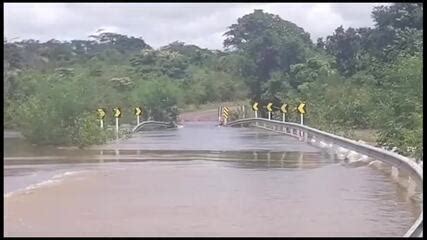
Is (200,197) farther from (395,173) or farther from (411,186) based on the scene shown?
(395,173)

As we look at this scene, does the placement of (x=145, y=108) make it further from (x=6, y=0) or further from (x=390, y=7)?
(x=6, y=0)

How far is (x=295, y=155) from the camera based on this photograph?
19.8 m

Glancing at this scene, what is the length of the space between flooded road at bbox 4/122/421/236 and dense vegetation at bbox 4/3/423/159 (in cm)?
333

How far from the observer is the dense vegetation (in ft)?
78.5

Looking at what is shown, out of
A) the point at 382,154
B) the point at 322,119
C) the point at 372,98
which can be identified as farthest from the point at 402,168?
the point at 322,119

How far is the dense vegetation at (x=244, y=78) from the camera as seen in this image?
2392cm

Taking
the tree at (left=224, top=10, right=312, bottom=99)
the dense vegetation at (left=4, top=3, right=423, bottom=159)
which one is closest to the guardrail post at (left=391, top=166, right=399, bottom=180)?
the dense vegetation at (left=4, top=3, right=423, bottom=159)

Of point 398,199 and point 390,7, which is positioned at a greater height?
point 390,7

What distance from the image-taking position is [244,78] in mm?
67250

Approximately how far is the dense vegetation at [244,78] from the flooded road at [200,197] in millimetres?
3326

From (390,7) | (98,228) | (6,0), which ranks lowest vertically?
(98,228)

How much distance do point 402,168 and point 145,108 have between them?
36.3 metres

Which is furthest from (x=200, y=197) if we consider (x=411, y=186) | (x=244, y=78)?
(x=244, y=78)

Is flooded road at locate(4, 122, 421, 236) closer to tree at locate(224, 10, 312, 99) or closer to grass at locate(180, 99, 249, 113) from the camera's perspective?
tree at locate(224, 10, 312, 99)
